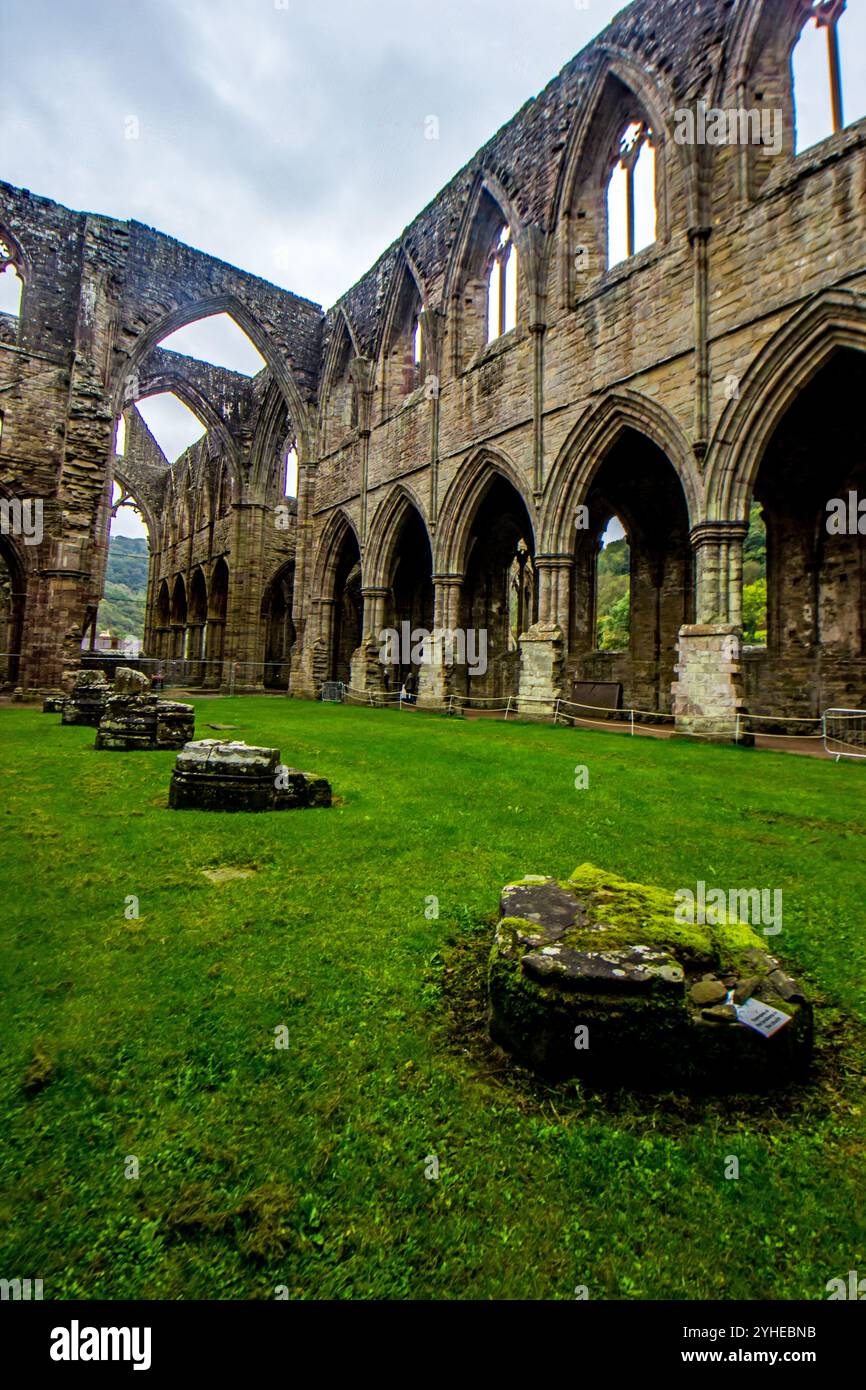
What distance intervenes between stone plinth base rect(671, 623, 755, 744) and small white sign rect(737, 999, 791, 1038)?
9.66 meters

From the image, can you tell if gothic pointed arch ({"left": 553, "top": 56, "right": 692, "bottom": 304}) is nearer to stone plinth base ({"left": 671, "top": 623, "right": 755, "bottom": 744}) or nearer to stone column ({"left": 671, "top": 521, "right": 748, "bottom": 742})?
stone column ({"left": 671, "top": 521, "right": 748, "bottom": 742})

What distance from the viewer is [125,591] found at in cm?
10569

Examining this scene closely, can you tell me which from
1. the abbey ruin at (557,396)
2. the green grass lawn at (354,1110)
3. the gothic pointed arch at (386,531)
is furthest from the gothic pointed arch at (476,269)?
the green grass lawn at (354,1110)

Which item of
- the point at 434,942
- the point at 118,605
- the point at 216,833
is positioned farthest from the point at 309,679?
the point at 118,605

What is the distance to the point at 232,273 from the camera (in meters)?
22.5

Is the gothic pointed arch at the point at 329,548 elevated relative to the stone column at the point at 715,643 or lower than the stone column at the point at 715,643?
elevated

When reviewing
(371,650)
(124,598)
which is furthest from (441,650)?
(124,598)

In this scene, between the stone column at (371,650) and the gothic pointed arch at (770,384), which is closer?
the gothic pointed arch at (770,384)

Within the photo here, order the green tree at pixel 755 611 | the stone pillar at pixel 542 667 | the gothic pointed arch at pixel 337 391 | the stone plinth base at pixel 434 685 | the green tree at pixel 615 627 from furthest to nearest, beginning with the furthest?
1. the green tree at pixel 615 627
2. the green tree at pixel 755 611
3. the gothic pointed arch at pixel 337 391
4. the stone plinth base at pixel 434 685
5. the stone pillar at pixel 542 667

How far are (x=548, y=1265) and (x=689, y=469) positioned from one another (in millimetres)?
12319

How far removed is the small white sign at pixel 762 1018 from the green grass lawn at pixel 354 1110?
0.68ft

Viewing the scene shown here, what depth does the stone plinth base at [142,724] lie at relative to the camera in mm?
7945

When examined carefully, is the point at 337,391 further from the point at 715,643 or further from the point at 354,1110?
the point at 354,1110

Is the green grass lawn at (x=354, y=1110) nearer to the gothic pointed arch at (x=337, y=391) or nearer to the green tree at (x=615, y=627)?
the gothic pointed arch at (x=337, y=391)
